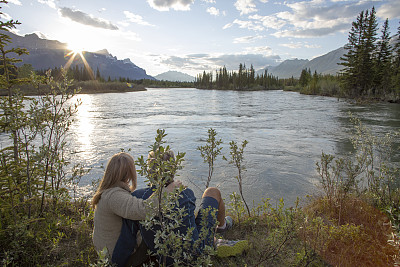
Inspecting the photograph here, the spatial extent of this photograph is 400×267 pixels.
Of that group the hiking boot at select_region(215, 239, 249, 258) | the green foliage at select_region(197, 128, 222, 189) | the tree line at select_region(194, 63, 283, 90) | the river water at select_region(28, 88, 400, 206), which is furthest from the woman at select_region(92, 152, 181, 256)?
the tree line at select_region(194, 63, 283, 90)

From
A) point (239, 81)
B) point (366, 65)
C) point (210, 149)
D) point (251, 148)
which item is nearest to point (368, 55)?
point (366, 65)

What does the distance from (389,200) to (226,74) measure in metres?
95.6

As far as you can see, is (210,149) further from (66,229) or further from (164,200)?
(66,229)

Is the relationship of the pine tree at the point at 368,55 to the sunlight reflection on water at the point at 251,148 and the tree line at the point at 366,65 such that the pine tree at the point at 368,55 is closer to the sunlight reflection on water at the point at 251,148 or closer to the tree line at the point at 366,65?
the tree line at the point at 366,65

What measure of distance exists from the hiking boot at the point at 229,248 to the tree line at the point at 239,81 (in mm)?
81858

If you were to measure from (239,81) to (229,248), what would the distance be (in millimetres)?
86313

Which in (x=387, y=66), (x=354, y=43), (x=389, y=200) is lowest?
(x=389, y=200)

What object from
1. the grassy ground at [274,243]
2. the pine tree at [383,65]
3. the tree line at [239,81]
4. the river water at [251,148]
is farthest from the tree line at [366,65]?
the tree line at [239,81]

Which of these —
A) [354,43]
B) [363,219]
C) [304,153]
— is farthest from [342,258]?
[354,43]

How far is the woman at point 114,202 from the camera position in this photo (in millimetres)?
2141

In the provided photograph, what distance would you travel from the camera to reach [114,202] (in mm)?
2189

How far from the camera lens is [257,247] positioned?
3.07 m

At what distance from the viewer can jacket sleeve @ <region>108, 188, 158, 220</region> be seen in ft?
6.89

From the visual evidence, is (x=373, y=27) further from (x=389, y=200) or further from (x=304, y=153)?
(x=389, y=200)
